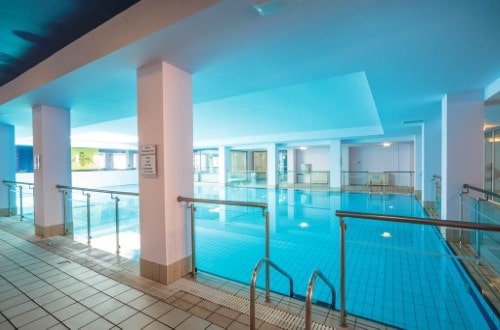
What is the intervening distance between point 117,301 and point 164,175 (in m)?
1.12

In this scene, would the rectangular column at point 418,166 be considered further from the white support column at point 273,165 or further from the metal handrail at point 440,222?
the metal handrail at point 440,222

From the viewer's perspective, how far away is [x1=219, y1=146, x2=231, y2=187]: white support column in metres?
13.0

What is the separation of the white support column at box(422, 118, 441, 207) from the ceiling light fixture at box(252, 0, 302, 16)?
6.37 meters

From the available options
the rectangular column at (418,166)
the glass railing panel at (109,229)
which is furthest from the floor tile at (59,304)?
the rectangular column at (418,166)

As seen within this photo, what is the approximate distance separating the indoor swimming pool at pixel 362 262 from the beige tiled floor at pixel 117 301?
0.56m

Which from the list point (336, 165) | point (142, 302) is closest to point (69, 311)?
point (142, 302)

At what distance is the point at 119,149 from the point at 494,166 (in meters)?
16.2

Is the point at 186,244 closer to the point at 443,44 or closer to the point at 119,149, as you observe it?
the point at 443,44

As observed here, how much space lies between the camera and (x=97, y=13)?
1.91 metres

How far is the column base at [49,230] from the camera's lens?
365 centimetres

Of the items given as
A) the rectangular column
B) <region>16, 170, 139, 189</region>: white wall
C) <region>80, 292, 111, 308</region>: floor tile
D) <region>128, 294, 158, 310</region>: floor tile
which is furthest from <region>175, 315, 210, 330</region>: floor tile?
<region>16, 170, 139, 189</region>: white wall

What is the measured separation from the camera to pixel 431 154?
6.28 meters

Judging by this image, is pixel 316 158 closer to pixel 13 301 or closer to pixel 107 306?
pixel 107 306

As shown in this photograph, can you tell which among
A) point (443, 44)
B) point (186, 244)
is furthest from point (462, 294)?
point (186, 244)
